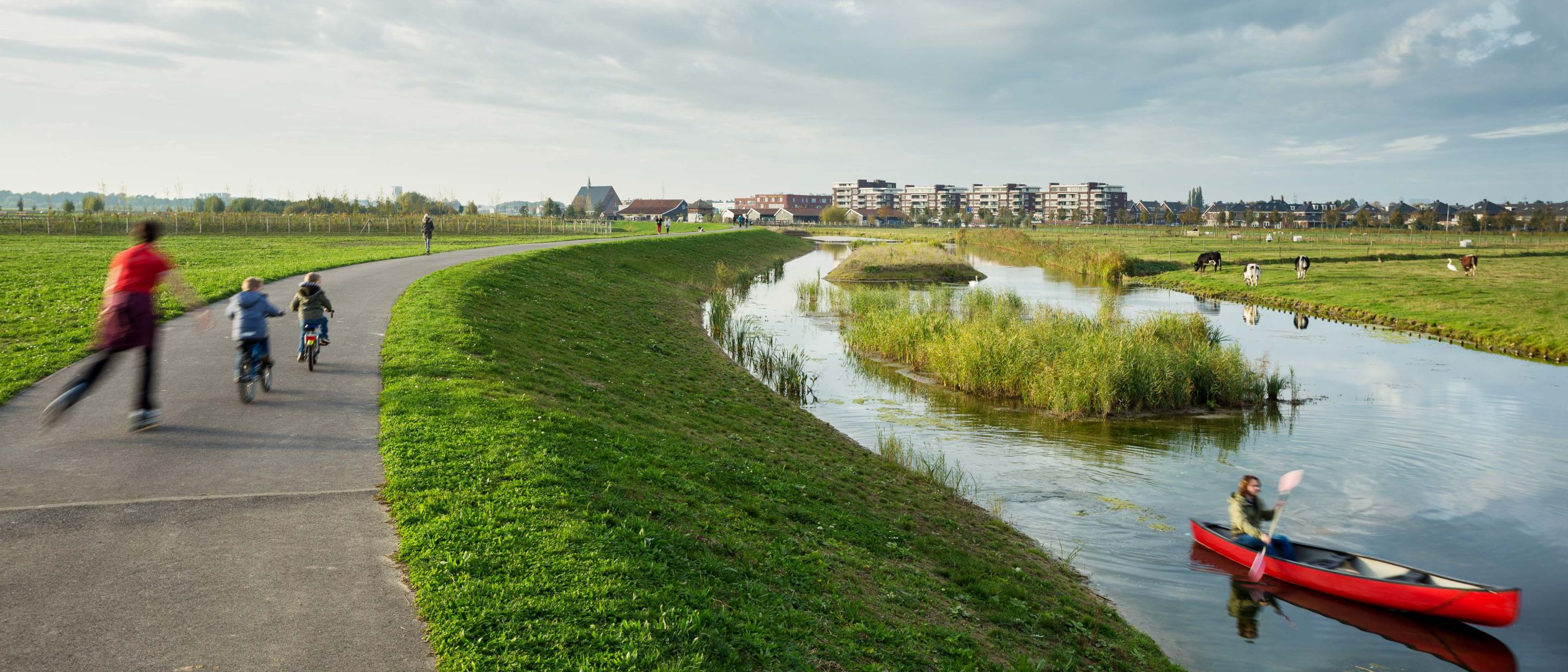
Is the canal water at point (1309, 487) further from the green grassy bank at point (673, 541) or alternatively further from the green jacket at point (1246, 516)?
the green grassy bank at point (673, 541)

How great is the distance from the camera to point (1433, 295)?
134 ft

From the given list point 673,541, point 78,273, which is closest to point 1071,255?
point 78,273

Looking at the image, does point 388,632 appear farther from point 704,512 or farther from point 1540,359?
point 1540,359

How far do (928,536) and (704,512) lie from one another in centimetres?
335

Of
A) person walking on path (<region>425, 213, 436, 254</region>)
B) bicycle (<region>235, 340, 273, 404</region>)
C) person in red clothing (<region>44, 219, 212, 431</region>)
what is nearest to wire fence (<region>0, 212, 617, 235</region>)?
person walking on path (<region>425, 213, 436, 254</region>)

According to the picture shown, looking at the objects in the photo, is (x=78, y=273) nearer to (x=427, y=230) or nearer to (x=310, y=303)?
(x=427, y=230)

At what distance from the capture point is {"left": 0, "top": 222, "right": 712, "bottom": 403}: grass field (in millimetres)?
14781

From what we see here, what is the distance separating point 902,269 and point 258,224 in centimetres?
5057

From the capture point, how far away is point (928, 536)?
11695 mm

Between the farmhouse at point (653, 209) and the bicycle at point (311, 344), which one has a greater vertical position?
the farmhouse at point (653, 209)

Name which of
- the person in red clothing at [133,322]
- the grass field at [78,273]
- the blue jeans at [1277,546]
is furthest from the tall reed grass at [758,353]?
the person in red clothing at [133,322]

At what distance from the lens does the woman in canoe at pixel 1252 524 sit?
12102 mm

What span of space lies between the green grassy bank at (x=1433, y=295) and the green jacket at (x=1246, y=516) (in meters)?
25.4

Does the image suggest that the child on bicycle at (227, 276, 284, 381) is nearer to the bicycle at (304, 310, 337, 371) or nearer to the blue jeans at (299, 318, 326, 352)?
the bicycle at (304, 310, 337, 371)
